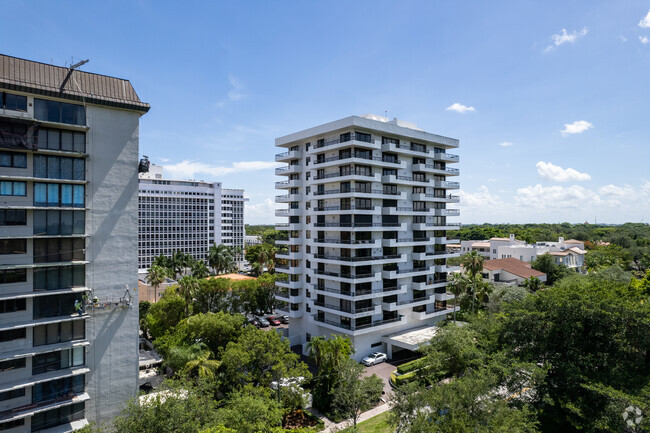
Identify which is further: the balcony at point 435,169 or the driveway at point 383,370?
the balcony at point 435,169

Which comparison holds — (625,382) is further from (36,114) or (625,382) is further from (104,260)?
(36,114)

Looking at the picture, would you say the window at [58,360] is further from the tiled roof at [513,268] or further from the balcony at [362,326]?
the tiled roof at [513,268]

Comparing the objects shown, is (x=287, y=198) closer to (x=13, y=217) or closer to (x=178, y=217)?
(x=13, y=217)

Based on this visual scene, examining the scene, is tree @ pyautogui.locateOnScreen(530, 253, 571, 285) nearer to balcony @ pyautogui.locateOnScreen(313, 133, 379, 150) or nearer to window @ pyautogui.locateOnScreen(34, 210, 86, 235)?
balcony @ pyautogui.locateOnScreen(313, 133, 379, 150)

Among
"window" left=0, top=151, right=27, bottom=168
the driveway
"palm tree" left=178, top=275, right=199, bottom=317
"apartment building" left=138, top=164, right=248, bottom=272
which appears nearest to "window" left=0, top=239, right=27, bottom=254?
"window" left=0, top=151, right=27, bottom=168

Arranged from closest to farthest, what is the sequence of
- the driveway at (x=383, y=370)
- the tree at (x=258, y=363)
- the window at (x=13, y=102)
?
the window at (x=13, y=102) → the tree at (x=258, y=363) → the driveway at (x=383, y=370)

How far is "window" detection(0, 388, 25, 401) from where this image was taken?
2505cm

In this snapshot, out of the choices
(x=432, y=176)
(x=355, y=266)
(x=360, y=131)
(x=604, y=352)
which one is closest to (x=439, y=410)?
(x=604, y=352)

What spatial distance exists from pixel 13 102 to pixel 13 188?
6.29 metres

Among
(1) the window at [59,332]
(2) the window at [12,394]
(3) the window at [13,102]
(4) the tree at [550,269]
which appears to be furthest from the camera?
(4) the tree at [550,269]

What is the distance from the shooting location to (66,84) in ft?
90.4

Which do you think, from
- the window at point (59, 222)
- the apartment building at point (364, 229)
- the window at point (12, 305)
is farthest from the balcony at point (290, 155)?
the window at point (12, 305)

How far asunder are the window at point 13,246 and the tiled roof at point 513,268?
78.9 m

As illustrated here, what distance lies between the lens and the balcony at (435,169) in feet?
165
